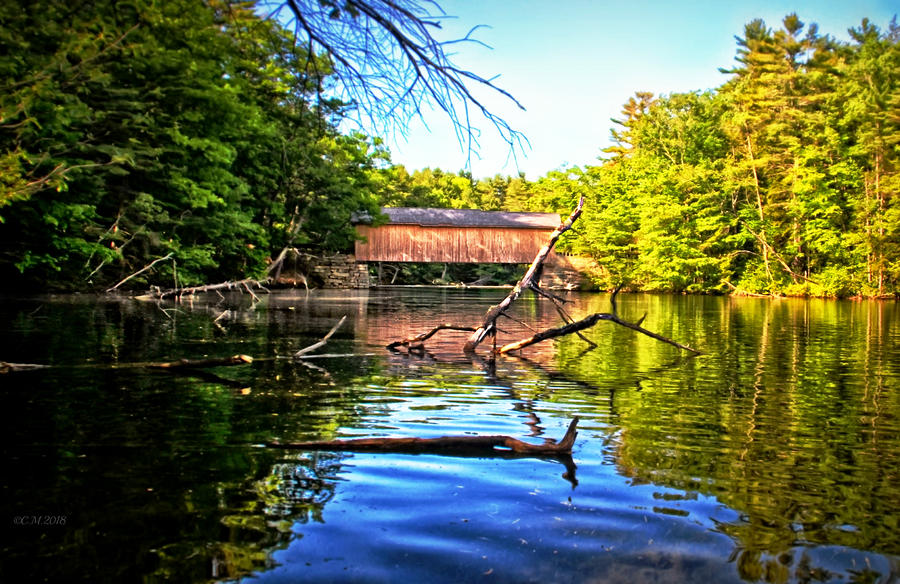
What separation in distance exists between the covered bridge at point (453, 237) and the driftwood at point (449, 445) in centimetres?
4354

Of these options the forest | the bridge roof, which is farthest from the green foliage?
the bridge roof

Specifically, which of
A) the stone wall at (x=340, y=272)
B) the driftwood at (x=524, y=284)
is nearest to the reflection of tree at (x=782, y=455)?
the driftwood at (x=524, y=284)

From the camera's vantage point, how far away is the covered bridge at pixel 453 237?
48.6 m

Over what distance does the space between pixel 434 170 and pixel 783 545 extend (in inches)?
3518

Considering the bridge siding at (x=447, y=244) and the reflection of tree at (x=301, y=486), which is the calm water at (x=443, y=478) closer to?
the reflection of tree at (x=301, y=486)

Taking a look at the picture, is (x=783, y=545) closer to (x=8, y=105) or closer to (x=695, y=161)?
(x=8, y=105)

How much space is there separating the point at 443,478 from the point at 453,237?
4611 cm

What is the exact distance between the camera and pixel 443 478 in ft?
13.5

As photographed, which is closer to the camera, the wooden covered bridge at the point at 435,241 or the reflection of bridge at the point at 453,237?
the wooden covered bridge at the point at 435,241

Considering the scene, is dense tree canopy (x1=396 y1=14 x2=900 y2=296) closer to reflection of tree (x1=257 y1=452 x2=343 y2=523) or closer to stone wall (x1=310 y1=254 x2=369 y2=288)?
stone wall (x1=310 y1=254 x2=369 y2=288)

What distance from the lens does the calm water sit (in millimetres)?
2916

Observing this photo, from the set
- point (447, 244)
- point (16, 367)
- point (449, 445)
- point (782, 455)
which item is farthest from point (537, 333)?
point (447, 244)

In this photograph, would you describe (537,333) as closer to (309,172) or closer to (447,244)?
(309,172)

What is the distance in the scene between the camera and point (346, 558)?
2906 millimetres
